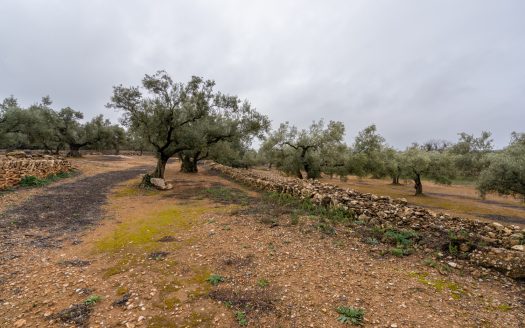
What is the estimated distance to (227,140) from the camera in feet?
75.6

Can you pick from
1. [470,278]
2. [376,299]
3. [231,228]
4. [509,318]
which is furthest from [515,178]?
[231,228]

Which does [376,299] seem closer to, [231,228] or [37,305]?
[231,228]

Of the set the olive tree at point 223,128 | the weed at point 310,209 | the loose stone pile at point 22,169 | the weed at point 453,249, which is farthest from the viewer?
the olive tree at point 223,128

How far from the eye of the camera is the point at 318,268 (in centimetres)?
658

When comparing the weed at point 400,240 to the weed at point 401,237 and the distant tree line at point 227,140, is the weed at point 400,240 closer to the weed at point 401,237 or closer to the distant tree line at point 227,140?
the weed at point 401,237

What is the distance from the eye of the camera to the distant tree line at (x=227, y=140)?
734 inches

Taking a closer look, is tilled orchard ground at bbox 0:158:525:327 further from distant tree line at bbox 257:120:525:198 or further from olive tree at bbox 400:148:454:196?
olive tree at bbox 400:148:454:196

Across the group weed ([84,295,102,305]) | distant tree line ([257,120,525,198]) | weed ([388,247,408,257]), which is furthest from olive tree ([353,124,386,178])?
weed ([84,295,102,305])

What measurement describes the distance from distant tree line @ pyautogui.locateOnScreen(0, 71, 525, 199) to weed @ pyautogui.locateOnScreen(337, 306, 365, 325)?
17264 mm

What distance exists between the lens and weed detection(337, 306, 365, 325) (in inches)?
180

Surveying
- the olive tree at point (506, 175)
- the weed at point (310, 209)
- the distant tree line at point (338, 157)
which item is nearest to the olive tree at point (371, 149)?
the distant tree line at point (338, 157)

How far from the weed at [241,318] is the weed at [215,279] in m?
1.25

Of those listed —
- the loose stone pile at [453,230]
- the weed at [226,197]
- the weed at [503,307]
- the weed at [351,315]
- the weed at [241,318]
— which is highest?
the loose stone pile at [453,230]

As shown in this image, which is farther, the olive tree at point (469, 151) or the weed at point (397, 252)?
the olive tree at point (469, 151)
